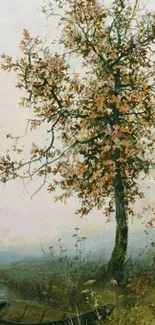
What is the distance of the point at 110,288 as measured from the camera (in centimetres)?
691

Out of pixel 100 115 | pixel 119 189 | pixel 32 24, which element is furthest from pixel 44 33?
pixel 119 189

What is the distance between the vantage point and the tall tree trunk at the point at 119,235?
7047 millimetres

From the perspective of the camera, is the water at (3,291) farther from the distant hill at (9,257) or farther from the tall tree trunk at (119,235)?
the tall tree trunk at (119,235)

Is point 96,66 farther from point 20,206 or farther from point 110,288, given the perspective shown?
point 110,288

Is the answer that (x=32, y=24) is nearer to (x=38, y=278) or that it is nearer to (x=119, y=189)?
(x=119, y=189)

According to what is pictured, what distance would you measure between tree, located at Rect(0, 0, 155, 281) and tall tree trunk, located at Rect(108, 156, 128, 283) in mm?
11

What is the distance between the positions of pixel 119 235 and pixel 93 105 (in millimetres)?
1462

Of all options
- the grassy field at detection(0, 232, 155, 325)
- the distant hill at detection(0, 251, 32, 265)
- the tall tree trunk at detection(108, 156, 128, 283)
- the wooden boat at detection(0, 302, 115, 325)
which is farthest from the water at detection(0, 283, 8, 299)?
the tall tree trunk at detection(108, 156, 128, 283)

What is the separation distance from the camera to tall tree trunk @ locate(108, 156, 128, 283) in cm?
705

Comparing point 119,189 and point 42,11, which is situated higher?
point 42,11

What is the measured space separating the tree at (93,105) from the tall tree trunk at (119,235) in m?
0.01

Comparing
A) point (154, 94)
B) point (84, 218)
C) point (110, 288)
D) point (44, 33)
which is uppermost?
point (44, 33)

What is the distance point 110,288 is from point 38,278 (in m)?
0.86

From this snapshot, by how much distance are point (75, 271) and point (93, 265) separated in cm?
21
